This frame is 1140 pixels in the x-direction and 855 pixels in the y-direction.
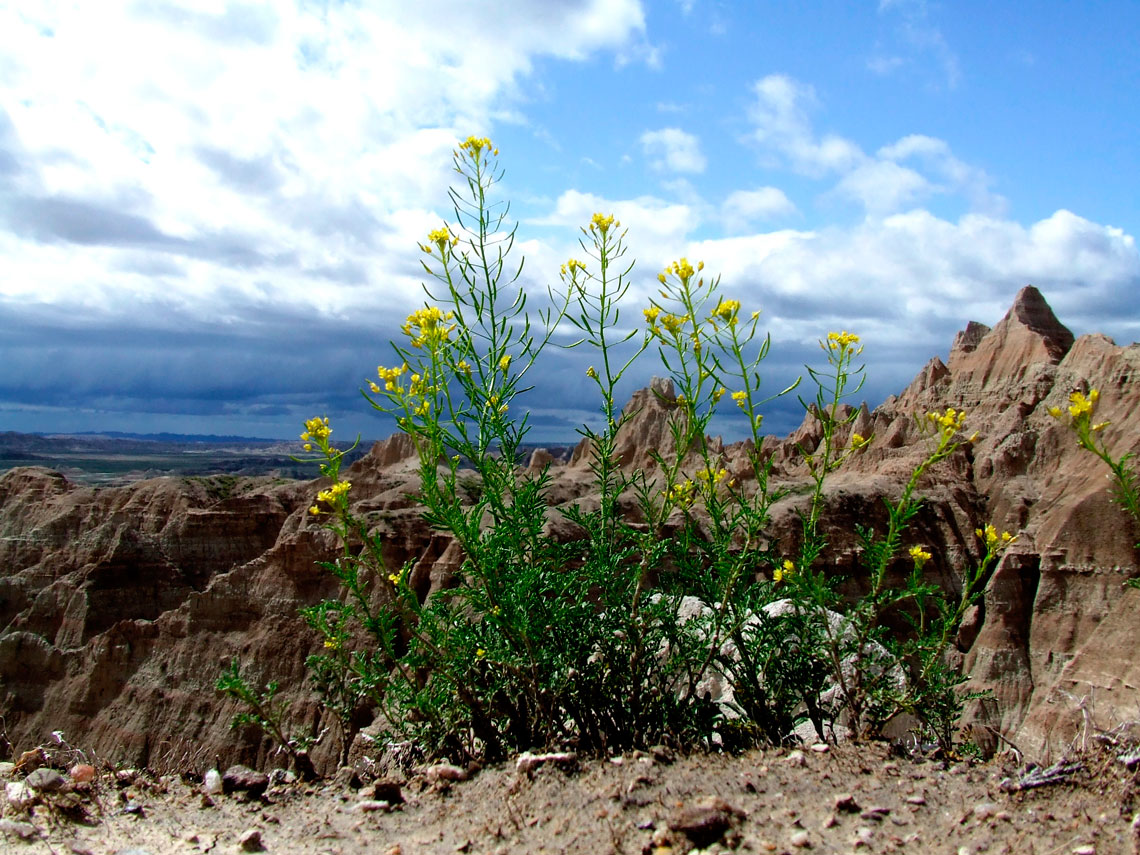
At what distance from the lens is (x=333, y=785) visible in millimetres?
4941

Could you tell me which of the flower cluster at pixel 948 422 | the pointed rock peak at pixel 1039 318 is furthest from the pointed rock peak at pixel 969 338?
the flower cluster at pixel 948 422

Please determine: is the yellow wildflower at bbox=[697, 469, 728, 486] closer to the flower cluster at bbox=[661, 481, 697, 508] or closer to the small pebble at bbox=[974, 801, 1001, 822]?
the flower cluster at bbox=[661, 481, 697, 508]

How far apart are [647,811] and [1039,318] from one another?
1596 inches

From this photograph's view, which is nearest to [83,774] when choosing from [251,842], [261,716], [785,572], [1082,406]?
[261,716]

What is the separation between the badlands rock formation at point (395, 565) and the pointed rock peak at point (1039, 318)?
28 cm

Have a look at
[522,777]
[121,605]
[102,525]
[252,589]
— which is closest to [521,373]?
[522,777]

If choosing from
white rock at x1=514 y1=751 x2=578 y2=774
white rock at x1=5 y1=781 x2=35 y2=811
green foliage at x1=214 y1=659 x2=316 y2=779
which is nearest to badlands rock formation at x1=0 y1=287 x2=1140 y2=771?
green foliage at x1=214 y1=659 x2=316 y2=779

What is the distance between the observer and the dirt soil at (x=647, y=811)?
3467 mm

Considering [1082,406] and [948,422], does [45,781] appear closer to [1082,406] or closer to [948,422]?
[948,422]

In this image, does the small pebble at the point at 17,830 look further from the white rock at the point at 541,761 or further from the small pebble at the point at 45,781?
the white rock at the point at 541,761

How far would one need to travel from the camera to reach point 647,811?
3.79 metres

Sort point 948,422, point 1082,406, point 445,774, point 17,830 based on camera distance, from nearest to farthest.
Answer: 1. point 17,830
2. point 1082,406
3. point 445,774
4. point 948,422

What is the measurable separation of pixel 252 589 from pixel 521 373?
25.1m

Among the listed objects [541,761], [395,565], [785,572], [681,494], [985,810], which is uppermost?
[681,494]
